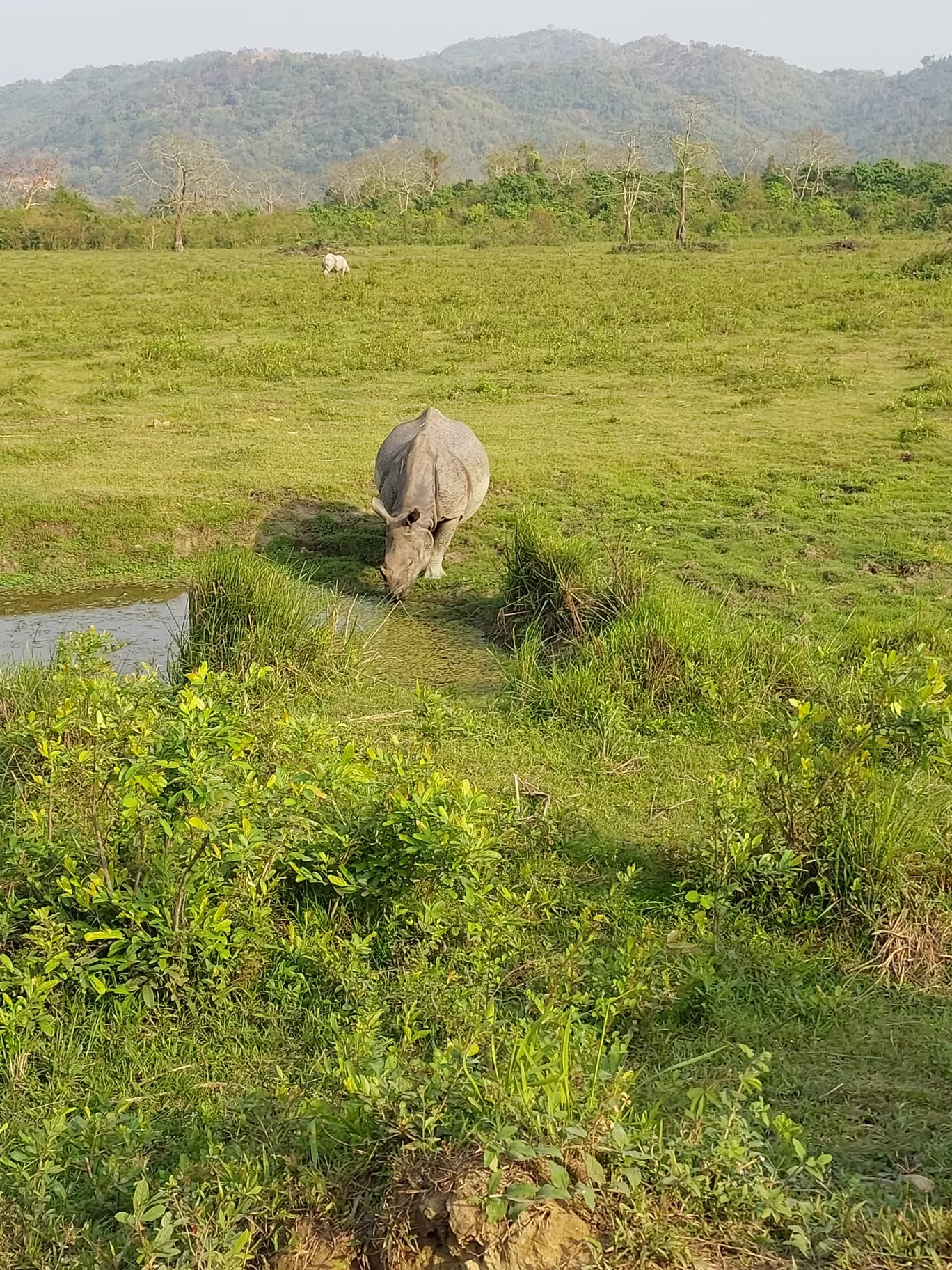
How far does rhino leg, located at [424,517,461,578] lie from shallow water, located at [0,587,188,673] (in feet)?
5.46

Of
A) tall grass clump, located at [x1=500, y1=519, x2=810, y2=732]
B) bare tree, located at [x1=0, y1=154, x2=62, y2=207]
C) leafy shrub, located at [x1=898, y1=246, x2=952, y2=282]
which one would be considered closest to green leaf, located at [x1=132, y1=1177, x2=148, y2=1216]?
tall grass clump, located at [x1=500, y1=519, x2=810, y2=732]

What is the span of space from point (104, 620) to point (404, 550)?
6.49 feet

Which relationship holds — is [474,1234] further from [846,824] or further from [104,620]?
[104,620]

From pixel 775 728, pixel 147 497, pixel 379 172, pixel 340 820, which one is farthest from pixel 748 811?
pixel 379 172

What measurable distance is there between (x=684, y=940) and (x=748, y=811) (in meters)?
0.54

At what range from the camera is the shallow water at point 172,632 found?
6.40 m

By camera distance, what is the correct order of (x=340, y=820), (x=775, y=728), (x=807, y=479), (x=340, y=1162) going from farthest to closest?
(x=807, y=479) → (x=775, y=728) → (x=340, y=820) → (x=340, y=1162)

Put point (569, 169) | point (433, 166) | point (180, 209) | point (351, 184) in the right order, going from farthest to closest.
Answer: point (351, 184) → point (433, 166) → point (569, 169) → point (180, 209)

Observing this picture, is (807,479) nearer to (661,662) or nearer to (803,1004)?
(661,662)

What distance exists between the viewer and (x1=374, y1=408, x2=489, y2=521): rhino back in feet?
26.2

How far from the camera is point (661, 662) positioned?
5734 millimetres

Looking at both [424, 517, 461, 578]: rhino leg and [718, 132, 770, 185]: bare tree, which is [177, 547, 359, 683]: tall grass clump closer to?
[424, 517, 461, 578]: rhino leg

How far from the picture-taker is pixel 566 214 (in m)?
37.9

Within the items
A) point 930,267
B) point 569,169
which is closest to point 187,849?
point 930,267
